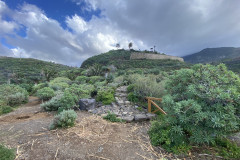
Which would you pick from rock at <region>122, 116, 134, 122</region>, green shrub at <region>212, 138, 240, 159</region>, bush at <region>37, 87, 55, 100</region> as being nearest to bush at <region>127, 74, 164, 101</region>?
rock at <region>122, 116, 134, 122</region>

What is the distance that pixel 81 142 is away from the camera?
239cm

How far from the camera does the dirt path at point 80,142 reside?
201 centimetres

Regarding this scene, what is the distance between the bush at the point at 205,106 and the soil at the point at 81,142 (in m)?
0.46

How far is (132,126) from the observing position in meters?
3.42

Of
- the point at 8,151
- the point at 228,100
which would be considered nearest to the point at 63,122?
the point at 8,151

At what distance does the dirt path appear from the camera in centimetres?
201

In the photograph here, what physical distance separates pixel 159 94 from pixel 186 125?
287 cm

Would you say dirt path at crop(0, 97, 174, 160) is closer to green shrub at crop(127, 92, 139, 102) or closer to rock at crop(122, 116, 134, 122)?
rock at crop(122, 116, 134, 122)

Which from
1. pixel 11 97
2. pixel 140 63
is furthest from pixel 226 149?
pixel 140 63

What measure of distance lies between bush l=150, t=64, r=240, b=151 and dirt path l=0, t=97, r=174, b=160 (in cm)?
66

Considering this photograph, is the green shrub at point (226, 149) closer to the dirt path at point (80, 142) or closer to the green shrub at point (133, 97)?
the dirt path at point (80, 142)

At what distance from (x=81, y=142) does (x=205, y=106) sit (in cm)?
262

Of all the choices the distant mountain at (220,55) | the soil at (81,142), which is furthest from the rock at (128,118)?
the distant mountain at (220,55)

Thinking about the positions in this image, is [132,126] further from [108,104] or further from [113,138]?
[108,104]
